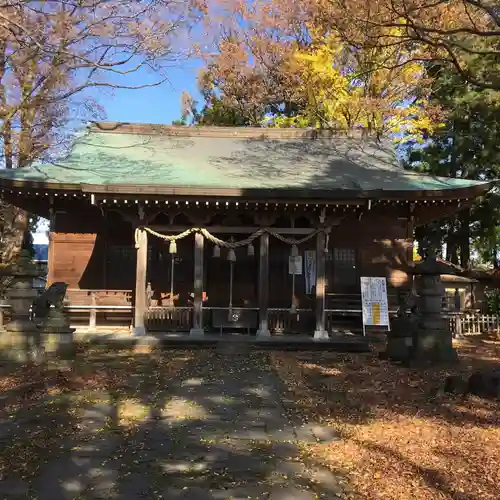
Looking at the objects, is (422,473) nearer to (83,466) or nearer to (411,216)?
(83,466)

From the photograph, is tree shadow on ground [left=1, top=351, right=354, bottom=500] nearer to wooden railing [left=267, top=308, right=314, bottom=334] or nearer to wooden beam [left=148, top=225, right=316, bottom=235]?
wooden railing [left=267, top=308, right=314, bottom=334]

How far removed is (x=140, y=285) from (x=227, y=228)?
255 centimetres

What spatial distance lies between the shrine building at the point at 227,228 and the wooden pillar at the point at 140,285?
25mm

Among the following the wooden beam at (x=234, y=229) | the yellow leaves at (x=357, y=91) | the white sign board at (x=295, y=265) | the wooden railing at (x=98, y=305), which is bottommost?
the wooden railing at (x=98, y=305)

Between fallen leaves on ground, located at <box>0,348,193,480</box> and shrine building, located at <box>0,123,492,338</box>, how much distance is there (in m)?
2.64

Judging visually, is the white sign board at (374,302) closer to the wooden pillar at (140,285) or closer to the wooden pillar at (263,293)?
the wooden pillar at (263,293)

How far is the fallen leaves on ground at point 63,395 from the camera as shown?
16.3 ft

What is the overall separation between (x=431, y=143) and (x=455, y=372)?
16.5 metres

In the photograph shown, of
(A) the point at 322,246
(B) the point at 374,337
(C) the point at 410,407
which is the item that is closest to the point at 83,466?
(C) the point at 410,407

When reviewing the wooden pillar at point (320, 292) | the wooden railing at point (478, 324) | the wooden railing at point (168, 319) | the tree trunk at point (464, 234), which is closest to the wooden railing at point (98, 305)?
the wooden railing at point (168, 319)

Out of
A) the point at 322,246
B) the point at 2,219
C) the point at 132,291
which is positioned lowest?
the point at 132,291

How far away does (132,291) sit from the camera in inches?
517

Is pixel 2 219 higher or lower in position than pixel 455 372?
higher

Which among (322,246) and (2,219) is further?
(2,219)
